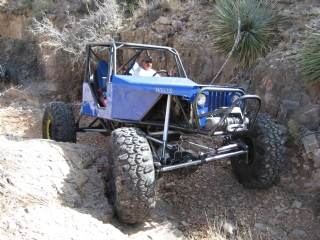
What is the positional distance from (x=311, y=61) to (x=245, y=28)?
188 cm

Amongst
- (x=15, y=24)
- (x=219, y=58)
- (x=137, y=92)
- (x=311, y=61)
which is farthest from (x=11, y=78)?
(x=311, y=61)

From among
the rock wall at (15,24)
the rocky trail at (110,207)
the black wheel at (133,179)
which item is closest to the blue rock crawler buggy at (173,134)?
the black wheel at (133,179)

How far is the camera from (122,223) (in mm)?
3773

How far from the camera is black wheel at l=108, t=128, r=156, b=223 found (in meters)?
3.35

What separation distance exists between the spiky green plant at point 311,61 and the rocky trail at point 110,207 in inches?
42.4

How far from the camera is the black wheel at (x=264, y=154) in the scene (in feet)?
13.0

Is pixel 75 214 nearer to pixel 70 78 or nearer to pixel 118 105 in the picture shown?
pixel 118 105

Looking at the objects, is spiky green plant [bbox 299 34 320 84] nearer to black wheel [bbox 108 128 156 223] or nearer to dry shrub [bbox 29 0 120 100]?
black wheel [bbox 108 128 156 223]

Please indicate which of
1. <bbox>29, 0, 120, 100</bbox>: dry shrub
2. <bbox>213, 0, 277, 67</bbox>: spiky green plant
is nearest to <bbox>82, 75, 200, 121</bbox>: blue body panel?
<bbox>213, 0, 277, 67</bbox>: spiky green plant

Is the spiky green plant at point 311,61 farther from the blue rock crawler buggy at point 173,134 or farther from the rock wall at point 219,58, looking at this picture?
the blue rock crawler buggy at point 173,134

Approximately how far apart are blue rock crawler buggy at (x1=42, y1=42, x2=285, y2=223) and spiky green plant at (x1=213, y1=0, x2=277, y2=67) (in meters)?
2.21

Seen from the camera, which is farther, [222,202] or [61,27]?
[61,27]

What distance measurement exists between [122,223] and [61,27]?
8.65 m

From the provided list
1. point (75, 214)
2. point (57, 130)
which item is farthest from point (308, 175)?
point (57, 130)
